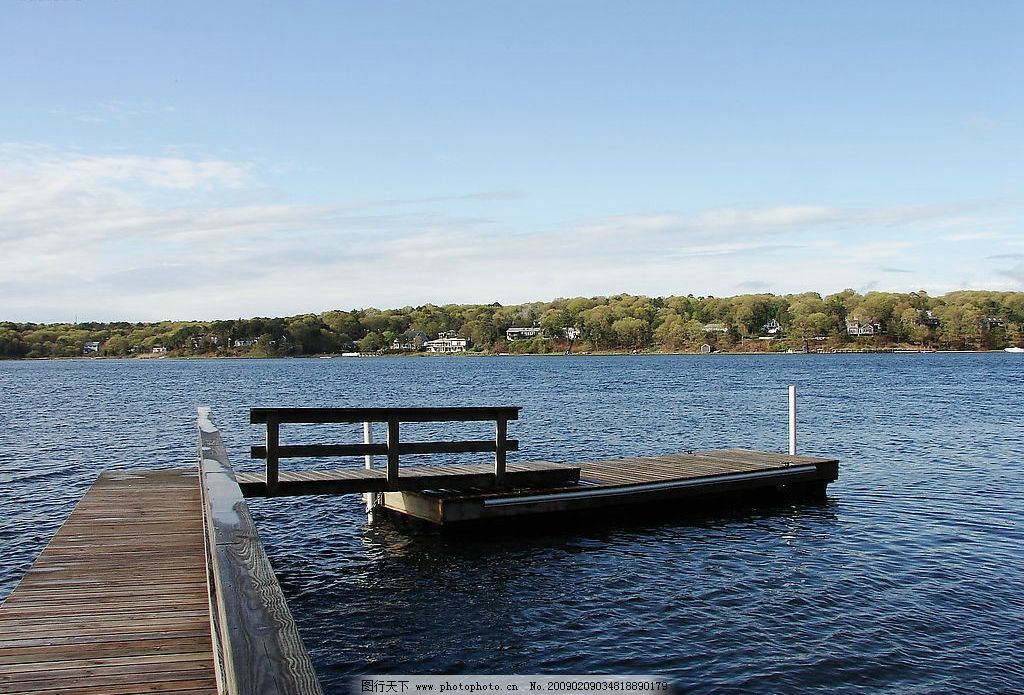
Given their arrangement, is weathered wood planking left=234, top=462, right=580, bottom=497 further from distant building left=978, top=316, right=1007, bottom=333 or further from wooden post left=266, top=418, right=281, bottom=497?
distant building left=978, top=316, right=1007, bottom=333

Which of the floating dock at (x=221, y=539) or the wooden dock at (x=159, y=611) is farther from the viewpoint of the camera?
the floating dock at (x=221, y=539)

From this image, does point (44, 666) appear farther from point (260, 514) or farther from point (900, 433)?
point (900, 433)

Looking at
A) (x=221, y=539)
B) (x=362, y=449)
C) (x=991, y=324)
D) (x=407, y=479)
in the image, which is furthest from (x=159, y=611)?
(x=991, y=324)

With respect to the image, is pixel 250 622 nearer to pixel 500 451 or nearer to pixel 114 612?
pixel 114 612

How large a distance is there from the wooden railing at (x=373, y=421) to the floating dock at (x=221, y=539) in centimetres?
3

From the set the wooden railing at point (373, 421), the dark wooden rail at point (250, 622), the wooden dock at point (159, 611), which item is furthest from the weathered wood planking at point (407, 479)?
the dark wooden rail at point (250, 622)

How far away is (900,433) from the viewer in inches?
1223

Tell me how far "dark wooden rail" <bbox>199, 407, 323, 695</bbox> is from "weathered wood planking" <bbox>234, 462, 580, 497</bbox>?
24.9 ft

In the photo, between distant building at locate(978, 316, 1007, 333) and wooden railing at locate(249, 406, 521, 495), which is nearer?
wooden railing at locate(249, 406, 521, 495)

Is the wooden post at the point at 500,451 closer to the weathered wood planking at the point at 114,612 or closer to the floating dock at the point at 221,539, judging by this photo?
the floating dock at the point at 221,539

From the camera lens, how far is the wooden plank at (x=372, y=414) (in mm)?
12055

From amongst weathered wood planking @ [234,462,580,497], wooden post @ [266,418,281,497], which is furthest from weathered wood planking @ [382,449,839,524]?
wooden post @ [266,418,281,497]

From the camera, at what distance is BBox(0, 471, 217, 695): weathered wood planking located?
5.37 meters

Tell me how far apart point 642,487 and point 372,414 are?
4.67 m
